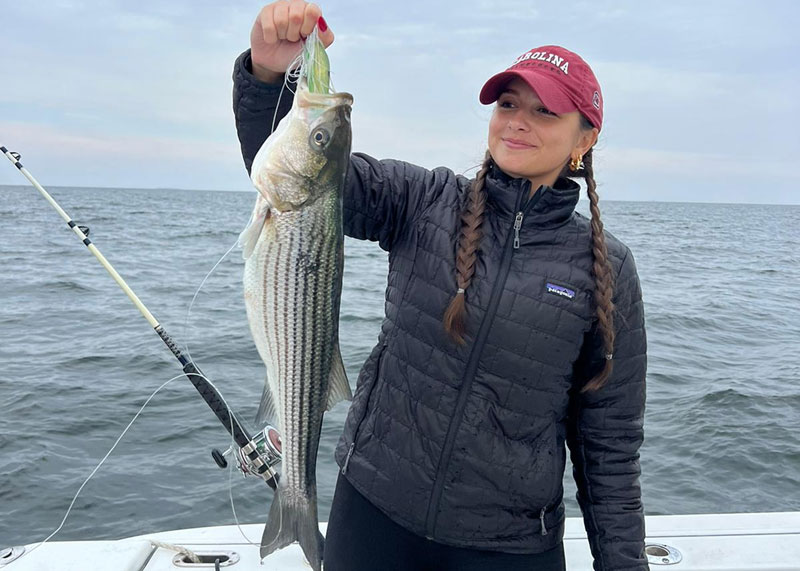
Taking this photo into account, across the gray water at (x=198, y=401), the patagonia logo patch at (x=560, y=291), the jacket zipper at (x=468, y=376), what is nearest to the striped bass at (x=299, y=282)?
the jacket zipper at (x=468, y=376)

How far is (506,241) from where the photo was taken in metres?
2.21

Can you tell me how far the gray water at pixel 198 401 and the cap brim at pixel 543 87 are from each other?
4647mm

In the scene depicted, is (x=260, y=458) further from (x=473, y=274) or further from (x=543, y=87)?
(x=543, y=87)

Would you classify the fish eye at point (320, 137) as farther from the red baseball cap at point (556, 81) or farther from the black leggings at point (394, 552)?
the black leggings at point (394, 552)

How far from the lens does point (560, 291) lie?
7.14ft

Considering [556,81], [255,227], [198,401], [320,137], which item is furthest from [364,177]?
[198,401]

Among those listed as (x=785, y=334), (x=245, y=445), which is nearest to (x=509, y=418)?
(x=245, y=445)

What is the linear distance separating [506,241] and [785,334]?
42.9 feet

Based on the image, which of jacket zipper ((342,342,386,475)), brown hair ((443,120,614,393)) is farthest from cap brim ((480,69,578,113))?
jacket zipper ((342,342,386,475))

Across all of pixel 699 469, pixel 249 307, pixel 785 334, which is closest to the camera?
pixel 249 307

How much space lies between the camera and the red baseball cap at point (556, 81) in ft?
6.92

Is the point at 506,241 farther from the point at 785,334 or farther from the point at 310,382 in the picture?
the point at 785,334

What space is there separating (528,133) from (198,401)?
6862 mm

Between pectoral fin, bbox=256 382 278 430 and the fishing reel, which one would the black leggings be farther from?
the fishing reel
